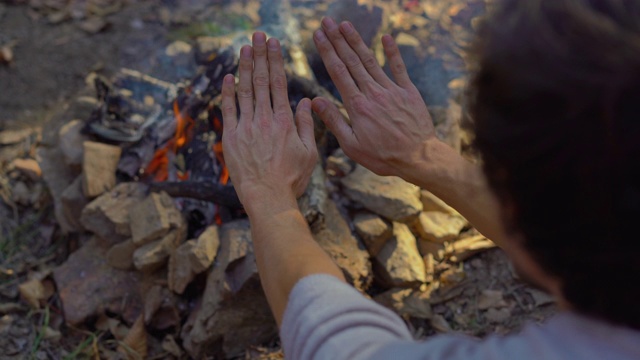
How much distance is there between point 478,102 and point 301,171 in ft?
2.49

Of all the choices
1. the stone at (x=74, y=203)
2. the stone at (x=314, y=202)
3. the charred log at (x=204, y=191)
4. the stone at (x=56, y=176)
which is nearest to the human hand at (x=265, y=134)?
the stone at (x=314, y=202)

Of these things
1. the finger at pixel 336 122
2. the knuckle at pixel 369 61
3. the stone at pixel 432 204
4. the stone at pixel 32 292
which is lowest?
the stone at pixel 32 292

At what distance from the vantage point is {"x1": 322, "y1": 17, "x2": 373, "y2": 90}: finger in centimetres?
186

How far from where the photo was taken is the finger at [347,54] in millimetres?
1857

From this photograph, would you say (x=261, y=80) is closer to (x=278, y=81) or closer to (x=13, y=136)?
(x=278, y=81)

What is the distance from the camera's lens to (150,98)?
321 cm

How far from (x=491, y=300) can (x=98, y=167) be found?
1.71m

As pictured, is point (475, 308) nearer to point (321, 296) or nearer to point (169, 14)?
point (321, 296)

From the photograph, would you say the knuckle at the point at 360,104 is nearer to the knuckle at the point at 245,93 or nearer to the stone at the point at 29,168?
the knuckle at the point at 245,93

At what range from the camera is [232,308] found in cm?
239

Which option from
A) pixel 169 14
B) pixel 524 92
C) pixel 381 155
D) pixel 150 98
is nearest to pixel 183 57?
pixel 150 98

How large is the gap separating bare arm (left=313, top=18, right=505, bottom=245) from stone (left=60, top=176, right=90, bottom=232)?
4.58 feet

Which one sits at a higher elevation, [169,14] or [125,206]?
[169,14]

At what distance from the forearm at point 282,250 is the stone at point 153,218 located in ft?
3.63
